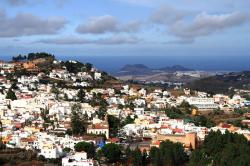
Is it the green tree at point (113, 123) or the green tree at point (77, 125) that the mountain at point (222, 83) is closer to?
the green tree at point (113, 123)

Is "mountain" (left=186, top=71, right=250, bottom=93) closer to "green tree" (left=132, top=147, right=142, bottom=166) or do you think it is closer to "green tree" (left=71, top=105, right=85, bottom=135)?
"green tree" (left=71, top=105, right=85, bottom=135)

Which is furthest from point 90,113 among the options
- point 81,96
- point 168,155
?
point 168,155

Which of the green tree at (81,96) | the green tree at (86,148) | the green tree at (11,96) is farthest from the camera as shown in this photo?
the green tree at (81,96)

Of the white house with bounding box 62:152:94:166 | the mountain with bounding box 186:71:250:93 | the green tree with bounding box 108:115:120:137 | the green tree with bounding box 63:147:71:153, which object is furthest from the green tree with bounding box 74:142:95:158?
the mountain with bounding box 186:71:250:93

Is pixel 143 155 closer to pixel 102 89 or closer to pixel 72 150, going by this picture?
pixel 72 150

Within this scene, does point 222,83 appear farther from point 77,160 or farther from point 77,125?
point 77,160

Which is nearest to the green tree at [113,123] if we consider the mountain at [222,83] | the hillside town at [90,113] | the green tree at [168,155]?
the hillside town at [90,113]
